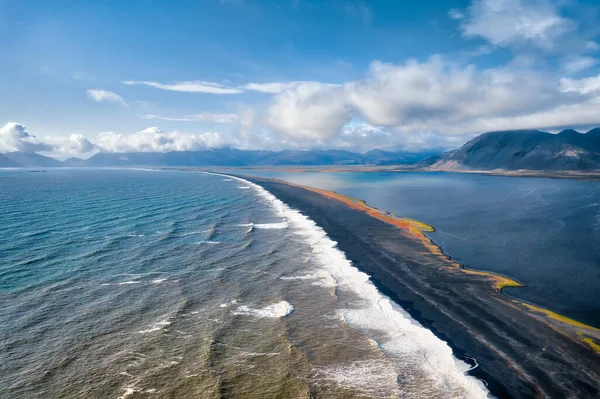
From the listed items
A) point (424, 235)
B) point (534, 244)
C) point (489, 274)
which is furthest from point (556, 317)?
point (424, 235)

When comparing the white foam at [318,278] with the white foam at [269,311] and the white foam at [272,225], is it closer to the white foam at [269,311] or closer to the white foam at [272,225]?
the white foam at [269,311]

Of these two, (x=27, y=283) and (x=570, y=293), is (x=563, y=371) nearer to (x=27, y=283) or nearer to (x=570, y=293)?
(x=570, y=293)

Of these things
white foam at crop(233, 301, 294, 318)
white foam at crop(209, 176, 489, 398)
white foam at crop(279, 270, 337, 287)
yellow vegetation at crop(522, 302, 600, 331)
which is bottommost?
white foam at crop(209, 176, 489, 398)

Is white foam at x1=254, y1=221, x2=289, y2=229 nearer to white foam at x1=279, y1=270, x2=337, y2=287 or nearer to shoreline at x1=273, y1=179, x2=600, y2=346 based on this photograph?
shoreline at x1=273, y1=179, x2=600, y2=346

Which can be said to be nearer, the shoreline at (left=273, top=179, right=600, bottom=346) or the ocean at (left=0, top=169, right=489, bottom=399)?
the ocean at (left=0, top=169, right=489, bottom=399)

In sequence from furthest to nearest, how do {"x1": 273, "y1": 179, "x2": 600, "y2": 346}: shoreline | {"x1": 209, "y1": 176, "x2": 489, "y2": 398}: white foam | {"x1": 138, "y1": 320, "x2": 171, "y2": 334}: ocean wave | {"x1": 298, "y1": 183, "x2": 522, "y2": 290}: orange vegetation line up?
{"x1": 298, "y1": 183, "x2": 522, "y2": 290}: orange vegetation
{"x1": 273, "y1": 179, "x2": 600, "y2": 346}: shoreline
{"x1": 138, "y1": 320, "x2": 171, "y2": 334}: ocean wave
{"x1": 209, "y1": 176, "x2": 489, "y2": 398}: white foam

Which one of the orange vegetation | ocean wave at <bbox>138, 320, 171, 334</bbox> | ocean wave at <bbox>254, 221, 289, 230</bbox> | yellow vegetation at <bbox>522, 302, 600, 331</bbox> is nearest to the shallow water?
yellow vegetation at <bbox>522, 302, 600, 331</bbox>
